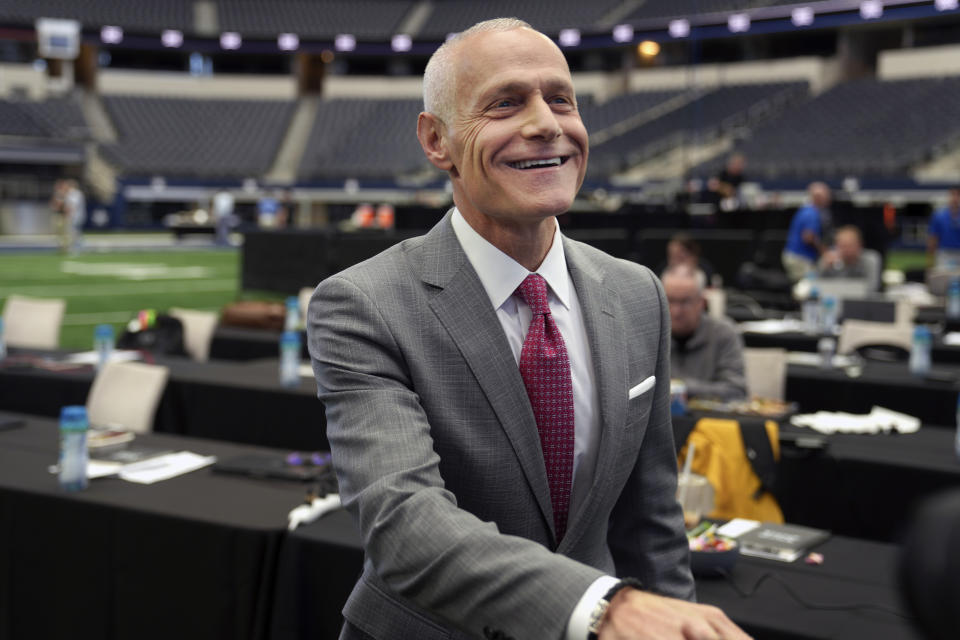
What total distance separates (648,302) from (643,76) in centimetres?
4220

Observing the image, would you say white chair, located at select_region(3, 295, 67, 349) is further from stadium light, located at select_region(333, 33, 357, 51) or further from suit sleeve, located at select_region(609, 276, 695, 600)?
stadium light, located at select_region(333, 33, 357, 51)

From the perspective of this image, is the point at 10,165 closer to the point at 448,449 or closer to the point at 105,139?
the point at 105,139

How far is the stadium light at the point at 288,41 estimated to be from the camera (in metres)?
45.9

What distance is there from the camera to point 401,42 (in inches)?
1786

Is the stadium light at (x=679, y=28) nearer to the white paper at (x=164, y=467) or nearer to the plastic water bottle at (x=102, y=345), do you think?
the plastic water bottle at (x=102, y=345)

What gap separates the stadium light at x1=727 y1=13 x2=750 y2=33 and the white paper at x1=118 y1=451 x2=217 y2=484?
114 feet

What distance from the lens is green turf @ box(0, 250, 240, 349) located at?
14016 mm

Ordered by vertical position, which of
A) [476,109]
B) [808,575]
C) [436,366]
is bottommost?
[808,575]

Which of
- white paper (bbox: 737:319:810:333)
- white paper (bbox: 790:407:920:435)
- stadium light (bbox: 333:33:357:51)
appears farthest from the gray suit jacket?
stadium light (bbox: 333:33:357:51)

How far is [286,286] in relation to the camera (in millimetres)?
16938

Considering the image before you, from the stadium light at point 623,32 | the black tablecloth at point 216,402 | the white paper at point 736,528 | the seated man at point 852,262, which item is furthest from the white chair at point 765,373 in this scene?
the stadium light at point 623,32

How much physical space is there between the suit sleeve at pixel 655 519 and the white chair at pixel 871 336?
6.24 meters

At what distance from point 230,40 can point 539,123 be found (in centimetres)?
4664

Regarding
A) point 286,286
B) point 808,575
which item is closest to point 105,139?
point 286,286
